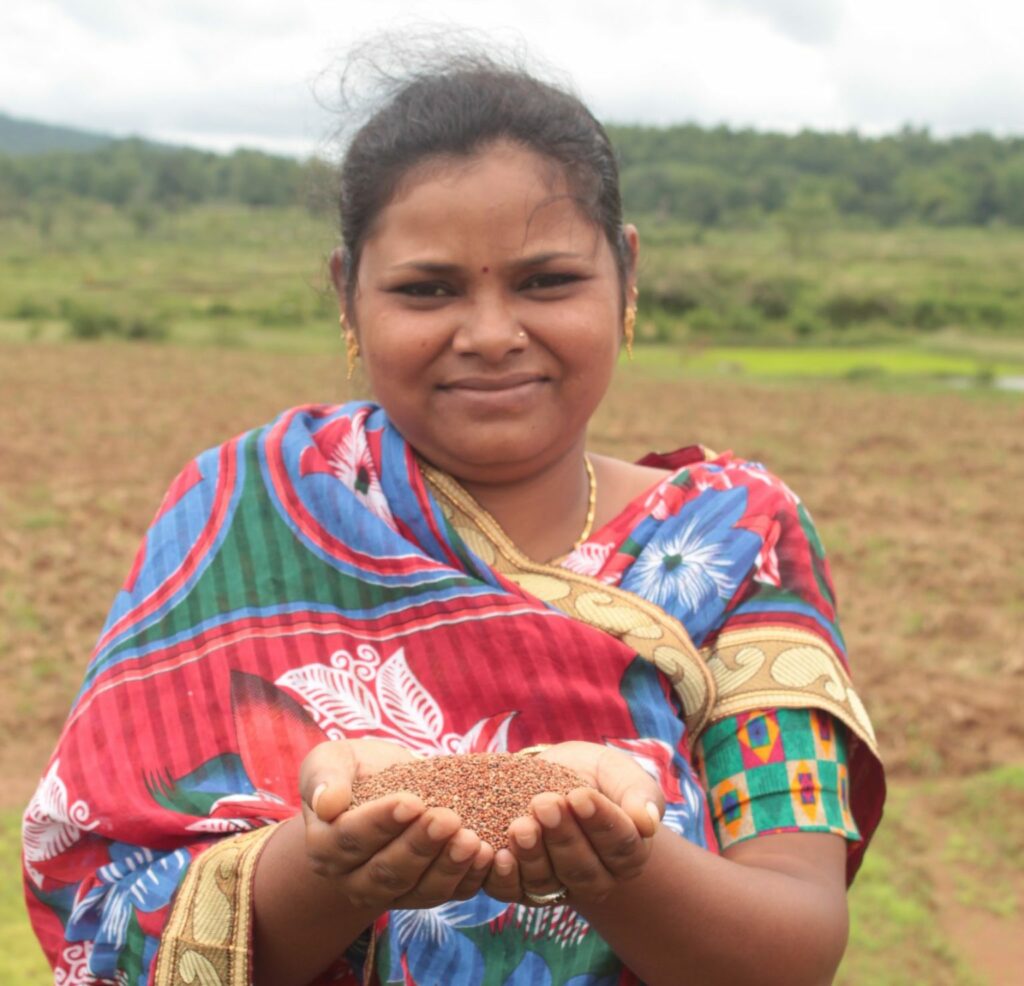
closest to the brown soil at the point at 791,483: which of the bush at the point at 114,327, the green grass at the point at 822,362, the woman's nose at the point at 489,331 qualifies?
the green grass at the point at 822,362

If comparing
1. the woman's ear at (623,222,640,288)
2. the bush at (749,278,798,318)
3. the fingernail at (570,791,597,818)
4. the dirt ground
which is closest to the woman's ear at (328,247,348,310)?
the woman's ear at (623,222,640,288)

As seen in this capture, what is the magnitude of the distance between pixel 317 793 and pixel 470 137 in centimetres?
105

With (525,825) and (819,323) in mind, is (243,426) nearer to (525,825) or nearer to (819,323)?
(525,825)

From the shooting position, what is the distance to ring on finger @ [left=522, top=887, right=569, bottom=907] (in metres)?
1.40

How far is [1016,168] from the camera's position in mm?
75500

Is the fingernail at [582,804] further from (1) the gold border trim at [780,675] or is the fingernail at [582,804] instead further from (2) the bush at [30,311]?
(2) the bush at [30,311]

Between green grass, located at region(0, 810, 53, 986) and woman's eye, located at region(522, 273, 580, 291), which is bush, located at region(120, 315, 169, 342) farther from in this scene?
woman's eye, located at region(522, 273, 580, 291)

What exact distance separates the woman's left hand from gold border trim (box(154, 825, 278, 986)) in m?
0.40

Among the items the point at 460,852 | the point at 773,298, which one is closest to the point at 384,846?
the point at 460,852

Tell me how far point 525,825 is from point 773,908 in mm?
509

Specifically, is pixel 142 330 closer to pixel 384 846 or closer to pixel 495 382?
pixel 495 382

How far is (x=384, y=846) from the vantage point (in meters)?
1.32

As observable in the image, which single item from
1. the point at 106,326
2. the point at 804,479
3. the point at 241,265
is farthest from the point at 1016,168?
the point at 804,479

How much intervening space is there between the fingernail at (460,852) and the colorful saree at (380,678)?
1.39 ft
